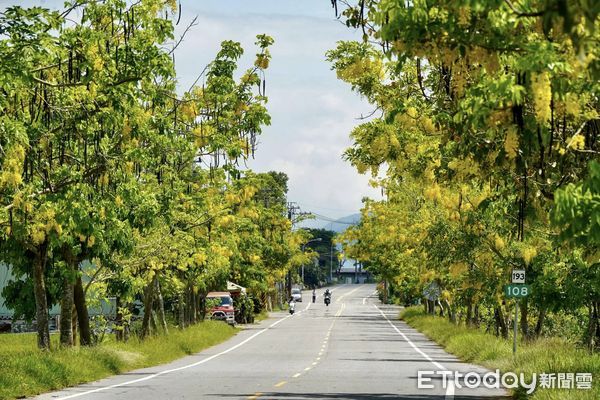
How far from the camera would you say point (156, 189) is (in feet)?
96.0

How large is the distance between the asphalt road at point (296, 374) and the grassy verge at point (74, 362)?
0.52 metres

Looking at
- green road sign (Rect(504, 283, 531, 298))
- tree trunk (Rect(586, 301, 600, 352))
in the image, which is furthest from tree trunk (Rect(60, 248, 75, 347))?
tree trunk (Rect(586, 301, 600, 352))

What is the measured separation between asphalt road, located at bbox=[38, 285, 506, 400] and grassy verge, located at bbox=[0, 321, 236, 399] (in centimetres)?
52

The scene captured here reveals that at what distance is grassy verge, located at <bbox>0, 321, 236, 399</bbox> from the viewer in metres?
21.6

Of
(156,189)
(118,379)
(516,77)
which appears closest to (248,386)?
(118,379)

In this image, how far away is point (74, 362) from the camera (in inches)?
1013

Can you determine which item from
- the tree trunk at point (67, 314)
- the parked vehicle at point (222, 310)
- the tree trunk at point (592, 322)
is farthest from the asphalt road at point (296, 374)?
the parked vehicle at point (222, 310)

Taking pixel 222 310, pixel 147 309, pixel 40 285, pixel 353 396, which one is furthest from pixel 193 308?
pixel 353 396

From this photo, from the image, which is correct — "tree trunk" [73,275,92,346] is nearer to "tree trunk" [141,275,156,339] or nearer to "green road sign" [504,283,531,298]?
"tree trunk" [141,275,156,339]

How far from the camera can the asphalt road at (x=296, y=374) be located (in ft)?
68.9

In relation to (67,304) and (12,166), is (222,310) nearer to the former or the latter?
(67,304)

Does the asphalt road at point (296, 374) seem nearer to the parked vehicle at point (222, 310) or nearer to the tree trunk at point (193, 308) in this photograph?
the tree trunk at point (193, 308)

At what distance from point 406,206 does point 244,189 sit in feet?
69.4

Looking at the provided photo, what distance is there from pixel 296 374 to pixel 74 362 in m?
5.14
